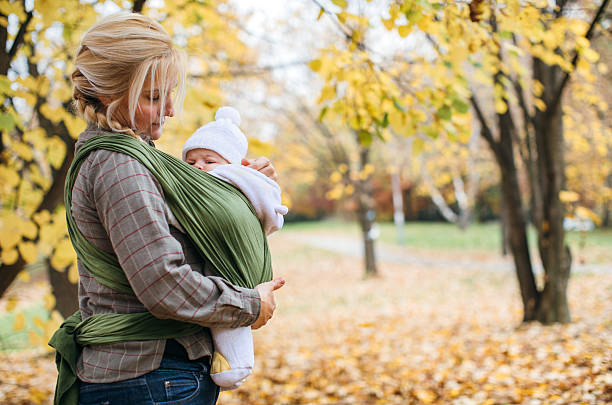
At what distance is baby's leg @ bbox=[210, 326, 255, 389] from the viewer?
4.13 feet

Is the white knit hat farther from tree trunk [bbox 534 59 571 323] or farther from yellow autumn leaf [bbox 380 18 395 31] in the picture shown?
tree trunk [bbox 534 59 571 323]

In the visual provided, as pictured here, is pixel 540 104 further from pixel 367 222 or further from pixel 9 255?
pixel 367 222

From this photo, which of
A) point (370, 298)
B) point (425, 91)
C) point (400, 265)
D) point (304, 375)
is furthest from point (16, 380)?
point (400, 265)

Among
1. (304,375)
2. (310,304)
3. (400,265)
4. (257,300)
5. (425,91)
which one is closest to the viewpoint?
(257,300)

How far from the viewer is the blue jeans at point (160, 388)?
1.18 m

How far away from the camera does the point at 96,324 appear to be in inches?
47.3

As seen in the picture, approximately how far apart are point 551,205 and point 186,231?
4.80 meters

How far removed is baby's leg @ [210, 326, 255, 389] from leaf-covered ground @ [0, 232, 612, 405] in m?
2.45

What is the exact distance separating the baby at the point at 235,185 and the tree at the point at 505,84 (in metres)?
1.26

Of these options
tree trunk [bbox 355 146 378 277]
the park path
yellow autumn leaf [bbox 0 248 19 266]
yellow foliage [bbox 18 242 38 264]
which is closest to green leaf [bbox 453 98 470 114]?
yellow foliage [bbox 18 242 38 264]

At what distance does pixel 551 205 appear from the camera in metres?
5.07

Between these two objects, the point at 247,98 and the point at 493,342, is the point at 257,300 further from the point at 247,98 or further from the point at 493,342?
the point at 247,98

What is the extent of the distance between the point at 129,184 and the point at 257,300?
0.42 metres

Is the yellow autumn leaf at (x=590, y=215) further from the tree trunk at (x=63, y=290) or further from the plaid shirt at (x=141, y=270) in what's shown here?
the tree trunk at (x=63, y=290)
